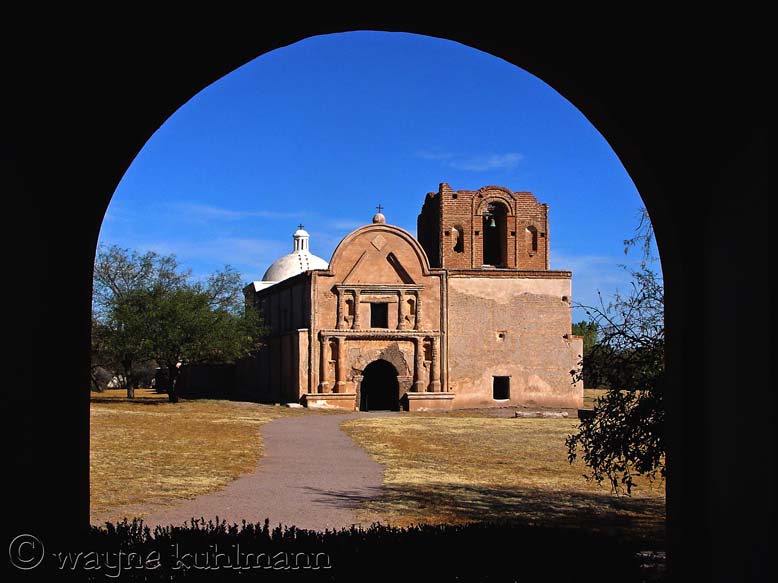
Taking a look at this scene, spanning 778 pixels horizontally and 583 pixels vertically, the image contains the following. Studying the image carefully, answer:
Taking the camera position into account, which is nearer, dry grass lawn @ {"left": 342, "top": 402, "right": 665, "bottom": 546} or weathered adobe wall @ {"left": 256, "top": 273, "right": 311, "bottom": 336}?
dry grass lawn @ {"left": 342, "top": 402, "right": 665, "bottom": 546}

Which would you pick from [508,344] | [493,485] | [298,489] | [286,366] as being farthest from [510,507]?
[286,366]

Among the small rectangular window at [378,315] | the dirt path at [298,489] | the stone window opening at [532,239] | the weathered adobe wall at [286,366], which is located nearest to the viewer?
the dirt path at [298,489]

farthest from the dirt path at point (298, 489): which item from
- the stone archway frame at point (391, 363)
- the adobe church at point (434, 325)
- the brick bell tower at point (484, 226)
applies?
the brick bell tower at point (484, 226)

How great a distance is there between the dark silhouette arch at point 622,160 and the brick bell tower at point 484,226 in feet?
107

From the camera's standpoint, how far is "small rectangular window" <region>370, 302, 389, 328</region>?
35656mm

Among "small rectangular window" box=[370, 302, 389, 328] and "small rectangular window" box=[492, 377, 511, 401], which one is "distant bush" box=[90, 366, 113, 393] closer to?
"small rectangular window" box=[370, 302, 389, 328]

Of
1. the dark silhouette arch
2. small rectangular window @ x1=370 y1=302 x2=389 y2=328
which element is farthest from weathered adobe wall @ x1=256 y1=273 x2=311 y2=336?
the dark silhouette arch

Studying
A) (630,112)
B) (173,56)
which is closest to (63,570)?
(173,56)

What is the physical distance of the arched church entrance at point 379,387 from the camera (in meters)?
36.8

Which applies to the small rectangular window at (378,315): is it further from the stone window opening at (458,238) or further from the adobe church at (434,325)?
the stone window opening at (458,238)

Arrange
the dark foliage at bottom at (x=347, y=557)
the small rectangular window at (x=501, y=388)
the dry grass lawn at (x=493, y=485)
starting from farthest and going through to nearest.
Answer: the small rectangular window at (x=501, y=388), the dry grass lawn at (x=493, y=485), the dark foliage at bottom at (x=347, y=557)

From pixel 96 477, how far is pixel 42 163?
10.6 meters

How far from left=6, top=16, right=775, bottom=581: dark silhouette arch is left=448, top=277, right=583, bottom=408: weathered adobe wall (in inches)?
1242

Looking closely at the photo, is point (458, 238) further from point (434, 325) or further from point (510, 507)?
point (510, 507)
